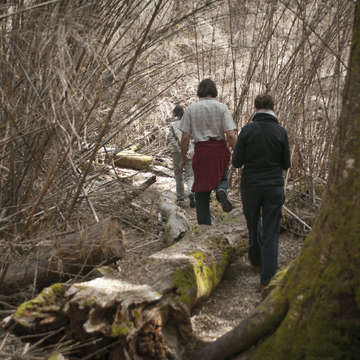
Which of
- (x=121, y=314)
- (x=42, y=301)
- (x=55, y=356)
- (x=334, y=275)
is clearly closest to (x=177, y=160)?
(x=42, y=301)

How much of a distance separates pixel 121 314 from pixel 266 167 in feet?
5.59

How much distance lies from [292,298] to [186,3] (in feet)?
7.98

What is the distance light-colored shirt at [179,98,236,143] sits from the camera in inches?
167

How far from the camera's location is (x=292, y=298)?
2025 mm

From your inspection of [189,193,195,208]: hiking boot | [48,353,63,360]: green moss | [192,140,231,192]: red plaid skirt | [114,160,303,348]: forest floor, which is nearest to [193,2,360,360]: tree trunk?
[114,160,303,348]: forest floor

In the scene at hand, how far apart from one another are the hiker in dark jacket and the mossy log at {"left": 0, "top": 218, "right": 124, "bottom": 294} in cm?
117

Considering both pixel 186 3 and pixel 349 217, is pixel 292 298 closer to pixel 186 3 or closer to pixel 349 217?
pixel 349 217

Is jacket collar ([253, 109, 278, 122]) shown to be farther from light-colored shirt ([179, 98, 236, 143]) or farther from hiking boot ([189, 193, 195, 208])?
hiking boot ([189, 193, 195, 208])

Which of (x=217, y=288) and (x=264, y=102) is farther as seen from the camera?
(x=217, y=288)

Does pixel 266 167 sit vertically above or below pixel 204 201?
above

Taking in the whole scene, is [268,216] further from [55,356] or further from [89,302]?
[55,356]

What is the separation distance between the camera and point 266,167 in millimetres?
3305

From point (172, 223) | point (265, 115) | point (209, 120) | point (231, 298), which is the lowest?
point (231, 298)

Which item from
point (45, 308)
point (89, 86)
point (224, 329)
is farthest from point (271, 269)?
point (89, 86)
